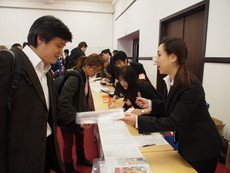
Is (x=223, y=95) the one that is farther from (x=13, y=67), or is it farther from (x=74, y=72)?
(x=13, y=67)

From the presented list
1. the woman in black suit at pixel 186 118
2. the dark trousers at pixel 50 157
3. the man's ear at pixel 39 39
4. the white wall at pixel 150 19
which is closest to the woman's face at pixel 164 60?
the woman in black suit at pixel 186 118

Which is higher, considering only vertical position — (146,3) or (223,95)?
(146,3)

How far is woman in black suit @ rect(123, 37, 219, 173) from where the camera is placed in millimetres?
1019

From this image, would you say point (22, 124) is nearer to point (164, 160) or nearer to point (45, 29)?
point (45, 29)

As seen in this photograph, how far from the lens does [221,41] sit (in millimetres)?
2082

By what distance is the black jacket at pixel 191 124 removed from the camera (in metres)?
1.02

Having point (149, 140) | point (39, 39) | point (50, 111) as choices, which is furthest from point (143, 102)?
point (39, 39)

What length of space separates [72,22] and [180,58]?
26.8ft

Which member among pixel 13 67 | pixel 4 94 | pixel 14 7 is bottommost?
pixel 4 94

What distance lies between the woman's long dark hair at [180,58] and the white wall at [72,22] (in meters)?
7.89

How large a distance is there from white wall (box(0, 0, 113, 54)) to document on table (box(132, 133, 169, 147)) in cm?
772

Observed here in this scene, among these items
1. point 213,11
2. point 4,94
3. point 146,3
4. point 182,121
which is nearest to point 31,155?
point 4,94

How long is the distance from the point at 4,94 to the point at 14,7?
8811 mm

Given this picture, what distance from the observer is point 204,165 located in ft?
3.69
